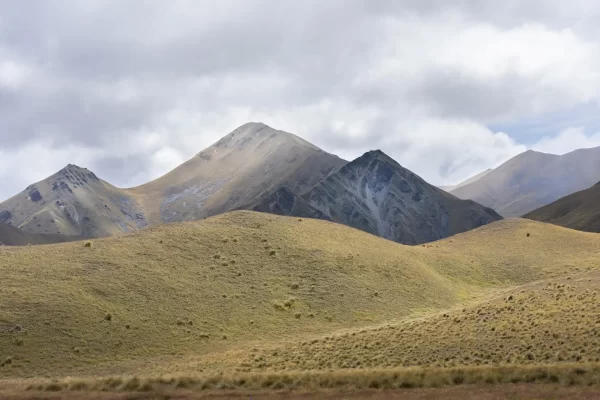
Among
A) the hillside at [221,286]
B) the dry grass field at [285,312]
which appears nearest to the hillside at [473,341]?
the dry grass field at [285,312]

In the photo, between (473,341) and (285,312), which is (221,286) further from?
(473,341)

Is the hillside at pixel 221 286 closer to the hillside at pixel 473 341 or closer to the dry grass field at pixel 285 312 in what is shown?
the dry grass field at pixel 285 312

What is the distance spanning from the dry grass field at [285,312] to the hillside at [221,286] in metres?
0.20

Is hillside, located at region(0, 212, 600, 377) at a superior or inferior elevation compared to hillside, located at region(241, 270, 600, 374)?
superior

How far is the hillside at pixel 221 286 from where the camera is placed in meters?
45.8

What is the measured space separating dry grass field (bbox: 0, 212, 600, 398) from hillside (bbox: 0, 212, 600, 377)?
0.20 metres

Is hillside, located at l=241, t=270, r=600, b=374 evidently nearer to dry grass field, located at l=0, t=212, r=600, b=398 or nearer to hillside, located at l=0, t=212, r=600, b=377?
dry grass field, located at l=0, t=212, r=600, b=398

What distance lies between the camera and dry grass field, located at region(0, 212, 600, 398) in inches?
1299

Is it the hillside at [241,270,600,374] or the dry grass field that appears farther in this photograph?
the hillside at [241,270,600,374]

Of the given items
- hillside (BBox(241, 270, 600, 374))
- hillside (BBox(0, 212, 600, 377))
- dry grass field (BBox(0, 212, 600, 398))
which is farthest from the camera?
hillside (BBox(0, 212, 600, 377))

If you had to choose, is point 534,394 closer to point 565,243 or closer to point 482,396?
point 482,396

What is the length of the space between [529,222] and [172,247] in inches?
2601

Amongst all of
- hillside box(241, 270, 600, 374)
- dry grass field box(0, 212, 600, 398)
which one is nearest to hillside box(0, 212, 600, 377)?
dry grass field box(0, 212, 600, 398)

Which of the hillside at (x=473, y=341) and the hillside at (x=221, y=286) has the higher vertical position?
the hillside at (x=221, y=286)
